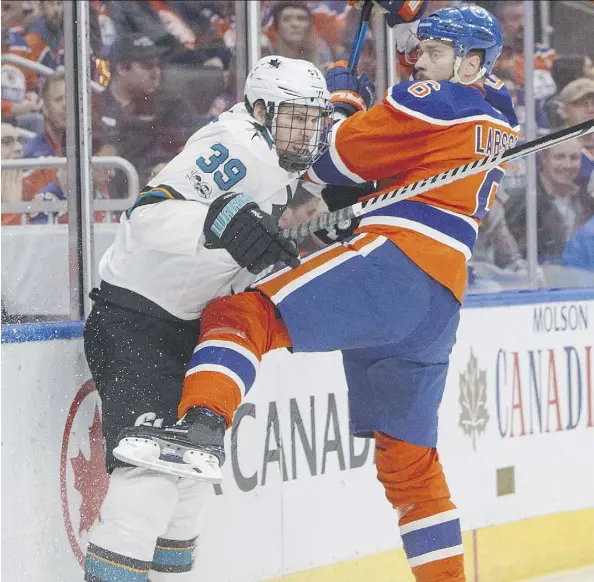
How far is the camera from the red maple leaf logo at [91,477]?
2.55 meters

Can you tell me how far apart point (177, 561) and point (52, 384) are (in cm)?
42

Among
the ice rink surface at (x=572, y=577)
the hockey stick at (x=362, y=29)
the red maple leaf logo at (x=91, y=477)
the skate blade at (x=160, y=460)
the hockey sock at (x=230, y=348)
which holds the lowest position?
the ice rink surface at (x=572, y=577)

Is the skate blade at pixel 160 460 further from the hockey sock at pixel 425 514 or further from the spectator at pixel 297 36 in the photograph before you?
the spectator at pixel 297 36

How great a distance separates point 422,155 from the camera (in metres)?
2.54

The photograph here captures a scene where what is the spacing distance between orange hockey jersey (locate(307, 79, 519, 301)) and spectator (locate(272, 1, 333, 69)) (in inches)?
36.5

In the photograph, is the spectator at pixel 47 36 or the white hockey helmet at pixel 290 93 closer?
the white hockey helmet at pixel 290 93

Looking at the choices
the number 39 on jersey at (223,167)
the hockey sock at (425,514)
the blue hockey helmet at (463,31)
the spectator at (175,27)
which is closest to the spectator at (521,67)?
the spectator at (175,27)

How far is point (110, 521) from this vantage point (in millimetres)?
2193

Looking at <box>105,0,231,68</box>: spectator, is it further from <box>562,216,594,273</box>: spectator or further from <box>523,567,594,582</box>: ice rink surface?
<box>523,567,594,582</box>: ice rink surface

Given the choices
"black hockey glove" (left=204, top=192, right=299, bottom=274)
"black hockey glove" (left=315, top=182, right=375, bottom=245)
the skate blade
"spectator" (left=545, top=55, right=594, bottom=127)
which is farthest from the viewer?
"spectator" (left=545, top=55, right=594, bottom=127)

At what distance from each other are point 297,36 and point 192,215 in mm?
1460

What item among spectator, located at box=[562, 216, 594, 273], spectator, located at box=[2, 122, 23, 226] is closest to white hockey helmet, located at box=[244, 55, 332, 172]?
spectator, located at box=[2, 122, 23, 226]

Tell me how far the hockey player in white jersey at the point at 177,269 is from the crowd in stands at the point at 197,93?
1.71 feet

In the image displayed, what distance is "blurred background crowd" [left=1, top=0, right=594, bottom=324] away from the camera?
3.07 metres
